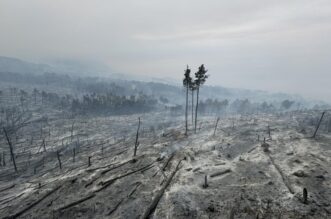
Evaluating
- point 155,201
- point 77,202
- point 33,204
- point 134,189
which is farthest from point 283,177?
point 33,204

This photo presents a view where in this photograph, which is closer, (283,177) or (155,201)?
(155,201)

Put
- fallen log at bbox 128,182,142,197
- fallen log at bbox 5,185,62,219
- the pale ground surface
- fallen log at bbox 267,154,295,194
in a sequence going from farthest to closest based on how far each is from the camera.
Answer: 1. fallen log at bbox 5,185,62,219
2. fallen log at bbox 128,182,142,197
3. fallen log at bbox 267,154,295,194
4. the pale ground surface

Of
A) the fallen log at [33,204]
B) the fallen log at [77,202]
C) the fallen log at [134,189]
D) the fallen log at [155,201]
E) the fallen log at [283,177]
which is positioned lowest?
the fallen log at [33,204]

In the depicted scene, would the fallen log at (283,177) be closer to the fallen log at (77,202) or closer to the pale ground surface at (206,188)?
the pale ground surface at (206,188)

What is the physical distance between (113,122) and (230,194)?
13370cm

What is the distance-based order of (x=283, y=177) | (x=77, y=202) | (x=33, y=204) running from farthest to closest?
(x=33, y=204), (x=283, y=177), (x=77, y=202)

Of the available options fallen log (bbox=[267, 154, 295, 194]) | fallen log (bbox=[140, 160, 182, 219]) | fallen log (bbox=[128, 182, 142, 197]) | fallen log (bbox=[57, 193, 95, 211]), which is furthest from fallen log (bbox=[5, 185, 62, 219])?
fallen log (bbox=[267, 154, 295, 194])

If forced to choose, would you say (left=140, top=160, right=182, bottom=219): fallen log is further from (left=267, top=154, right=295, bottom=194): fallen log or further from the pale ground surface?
(left=267, top=154, right=295, bottom=194): fallen log

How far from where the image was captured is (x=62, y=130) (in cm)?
13100

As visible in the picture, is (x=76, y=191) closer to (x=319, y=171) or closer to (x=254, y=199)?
(x=254, y=199)

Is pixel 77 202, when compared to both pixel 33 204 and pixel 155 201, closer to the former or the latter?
pixel 33 204

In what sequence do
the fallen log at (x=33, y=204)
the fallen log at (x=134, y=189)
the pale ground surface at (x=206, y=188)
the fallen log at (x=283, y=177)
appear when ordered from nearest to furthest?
the pale ground surface at (x=206, y=188) < the fallen log at (x=283, y=177) < the fallen log at (x=134, y=189) < the fallen log at (x=33, y=204)

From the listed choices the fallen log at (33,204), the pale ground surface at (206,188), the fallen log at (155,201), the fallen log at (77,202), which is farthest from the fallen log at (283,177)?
the fallen log at (33,204)

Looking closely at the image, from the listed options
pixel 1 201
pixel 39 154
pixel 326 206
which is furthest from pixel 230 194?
pixel 39 154
